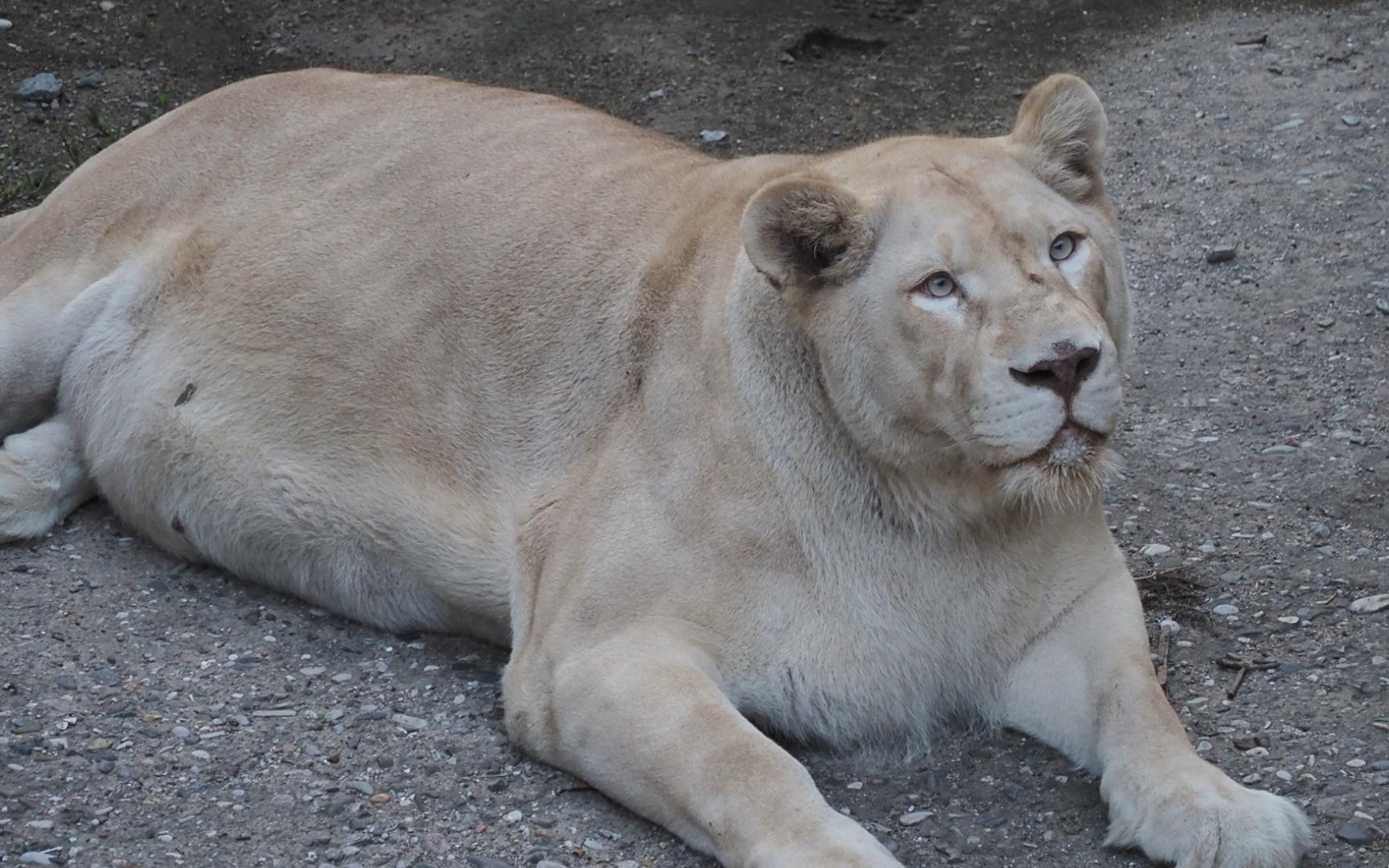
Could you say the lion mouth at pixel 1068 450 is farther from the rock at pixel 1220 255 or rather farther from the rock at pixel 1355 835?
the rock at pixel 1220 255

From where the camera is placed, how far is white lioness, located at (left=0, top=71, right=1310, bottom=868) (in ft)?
12.2

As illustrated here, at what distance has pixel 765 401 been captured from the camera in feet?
13.5

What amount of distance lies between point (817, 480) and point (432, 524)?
3.60ft

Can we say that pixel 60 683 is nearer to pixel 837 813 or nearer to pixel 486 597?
pixel 486 597

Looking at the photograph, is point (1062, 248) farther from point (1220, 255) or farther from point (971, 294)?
point (1220, 255)

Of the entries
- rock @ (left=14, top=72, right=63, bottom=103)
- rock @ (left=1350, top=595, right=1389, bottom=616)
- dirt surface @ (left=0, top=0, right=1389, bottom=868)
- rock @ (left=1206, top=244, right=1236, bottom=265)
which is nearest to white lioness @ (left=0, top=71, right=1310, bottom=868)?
dirt surface @ (left=0, top=0, right=1389, bottom=868)

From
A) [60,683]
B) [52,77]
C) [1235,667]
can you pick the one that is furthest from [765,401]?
[52,77]

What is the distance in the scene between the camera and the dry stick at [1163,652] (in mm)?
4371

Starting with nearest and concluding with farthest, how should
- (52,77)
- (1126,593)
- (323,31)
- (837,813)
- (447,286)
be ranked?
(837,813) < (1126,593) < (447,286) < (52,77) < (323,31)

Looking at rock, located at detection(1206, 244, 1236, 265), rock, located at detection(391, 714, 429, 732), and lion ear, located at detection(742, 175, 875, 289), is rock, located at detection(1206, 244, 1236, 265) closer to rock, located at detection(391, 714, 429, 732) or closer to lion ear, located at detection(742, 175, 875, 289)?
lion ear, located at detection(742, 175, 875, 289)

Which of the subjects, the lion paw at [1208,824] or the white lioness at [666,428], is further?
the white lioness at [666,428]

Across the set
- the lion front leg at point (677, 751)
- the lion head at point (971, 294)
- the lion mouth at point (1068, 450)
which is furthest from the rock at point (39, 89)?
the lion mouth at point (1068, 450)

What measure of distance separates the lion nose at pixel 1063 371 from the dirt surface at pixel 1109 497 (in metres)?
0.94

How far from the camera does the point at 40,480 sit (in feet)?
17.7
